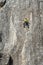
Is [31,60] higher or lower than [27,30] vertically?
lower

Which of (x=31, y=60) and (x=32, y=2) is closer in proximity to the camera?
(x=31, y=60)

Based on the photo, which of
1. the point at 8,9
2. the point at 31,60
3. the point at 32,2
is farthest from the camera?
the point at 8,9

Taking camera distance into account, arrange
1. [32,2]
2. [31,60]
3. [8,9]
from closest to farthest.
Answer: [31,60]
[32,2]
[8,9]

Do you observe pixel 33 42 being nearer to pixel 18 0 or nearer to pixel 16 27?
pixel 16 27

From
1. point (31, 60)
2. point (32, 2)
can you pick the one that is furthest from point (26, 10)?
point (31, 60)

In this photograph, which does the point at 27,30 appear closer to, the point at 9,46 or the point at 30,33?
the point at 30,33

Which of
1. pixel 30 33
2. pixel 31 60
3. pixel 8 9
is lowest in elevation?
pixel 31 60
